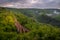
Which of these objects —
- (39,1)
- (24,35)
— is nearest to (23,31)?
(24,35)

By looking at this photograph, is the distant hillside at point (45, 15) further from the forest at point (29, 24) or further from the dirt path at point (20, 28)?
the dirt path at point (20, 28)

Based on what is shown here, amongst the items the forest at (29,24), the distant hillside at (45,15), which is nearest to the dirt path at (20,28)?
the forest at (29,24)

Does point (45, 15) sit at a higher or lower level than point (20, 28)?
higher

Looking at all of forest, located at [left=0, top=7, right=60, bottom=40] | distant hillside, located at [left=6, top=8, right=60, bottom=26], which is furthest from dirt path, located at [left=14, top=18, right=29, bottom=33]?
distant hillside, located at [left=6, top=8, right=60, bottom=26]

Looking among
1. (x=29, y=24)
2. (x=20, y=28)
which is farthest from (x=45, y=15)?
(x=20, y=28)

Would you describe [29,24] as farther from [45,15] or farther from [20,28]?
[45,15]

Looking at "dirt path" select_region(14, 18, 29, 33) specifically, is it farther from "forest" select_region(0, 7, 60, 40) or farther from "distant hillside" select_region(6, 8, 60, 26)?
"distant hillside" select_region(6, 8, 60, 26)

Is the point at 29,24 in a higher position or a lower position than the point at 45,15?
lower

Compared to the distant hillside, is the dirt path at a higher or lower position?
lower

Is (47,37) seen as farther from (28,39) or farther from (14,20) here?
(14,20)

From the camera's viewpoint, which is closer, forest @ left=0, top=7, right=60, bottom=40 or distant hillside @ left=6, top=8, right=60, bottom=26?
forest @ left=0, top=7, right=60, bottom=40
